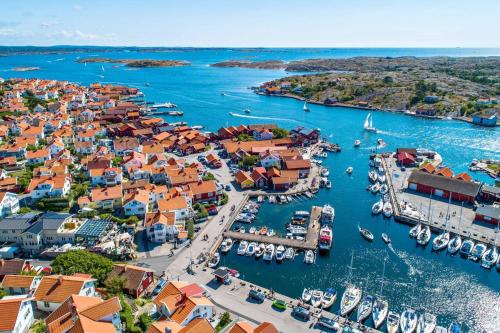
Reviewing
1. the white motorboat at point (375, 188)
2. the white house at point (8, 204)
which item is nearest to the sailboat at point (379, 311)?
the white motorboat at point (375, 188)

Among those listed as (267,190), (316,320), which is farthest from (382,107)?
(316,320)

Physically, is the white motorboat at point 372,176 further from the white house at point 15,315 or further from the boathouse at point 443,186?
the white house at point 15,315

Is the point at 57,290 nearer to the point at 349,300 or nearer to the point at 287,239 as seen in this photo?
the point at 287,239

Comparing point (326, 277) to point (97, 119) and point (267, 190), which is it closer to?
point (267, 190)

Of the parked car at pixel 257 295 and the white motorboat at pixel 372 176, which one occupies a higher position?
the white motorboat at pixel 372 176

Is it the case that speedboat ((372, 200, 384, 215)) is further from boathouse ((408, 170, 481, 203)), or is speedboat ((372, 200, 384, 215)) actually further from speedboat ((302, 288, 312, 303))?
speedboat ((302, 288, 312, 303))

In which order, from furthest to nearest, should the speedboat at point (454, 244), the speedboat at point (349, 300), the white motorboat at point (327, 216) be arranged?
the white motorboat at point (327, 216) < the speedboat at point (454, 244) < the speedboat at point (349, 300)
